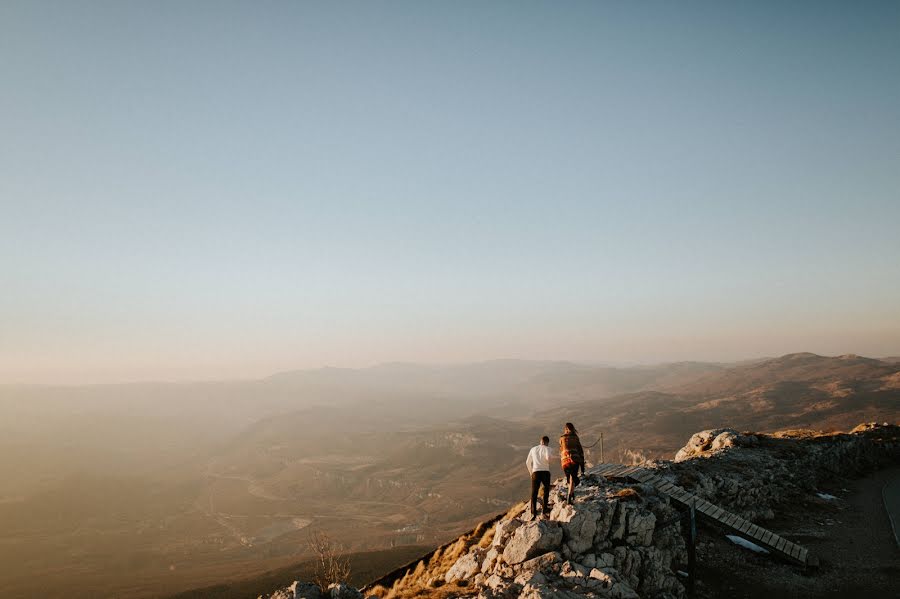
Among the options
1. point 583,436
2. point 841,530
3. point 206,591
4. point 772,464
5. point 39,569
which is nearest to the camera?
point 841,530

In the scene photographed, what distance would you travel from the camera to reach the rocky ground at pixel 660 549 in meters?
11.9

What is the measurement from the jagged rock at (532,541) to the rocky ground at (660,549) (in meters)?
0.03

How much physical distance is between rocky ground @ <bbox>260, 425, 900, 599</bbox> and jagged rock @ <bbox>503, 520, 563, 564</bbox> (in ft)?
0.10

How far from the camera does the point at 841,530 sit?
65.0ft

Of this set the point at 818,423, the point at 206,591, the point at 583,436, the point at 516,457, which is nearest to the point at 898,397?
the point at 818,423

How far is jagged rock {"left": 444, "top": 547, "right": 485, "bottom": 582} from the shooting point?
1389 cm

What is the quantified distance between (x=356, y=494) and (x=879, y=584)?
544 ft

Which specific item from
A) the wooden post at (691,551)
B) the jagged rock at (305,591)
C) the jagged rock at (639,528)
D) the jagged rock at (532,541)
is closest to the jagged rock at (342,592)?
the jagged rock at (305,591)

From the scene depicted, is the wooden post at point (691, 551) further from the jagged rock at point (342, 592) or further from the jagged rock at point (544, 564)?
the jagged rock at point (342, 592)

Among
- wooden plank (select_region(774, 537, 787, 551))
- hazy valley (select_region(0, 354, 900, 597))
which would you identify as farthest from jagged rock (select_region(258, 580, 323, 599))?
hazy valley (select_region(0, 354, 900, 597))

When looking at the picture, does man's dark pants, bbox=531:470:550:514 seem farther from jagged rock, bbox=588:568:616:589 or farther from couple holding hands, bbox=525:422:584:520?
jagged rock, bbox=588:568:616:589

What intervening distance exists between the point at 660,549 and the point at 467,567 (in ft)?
21.1

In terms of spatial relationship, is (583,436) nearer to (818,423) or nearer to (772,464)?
(818,423)

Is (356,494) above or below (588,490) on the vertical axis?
below
